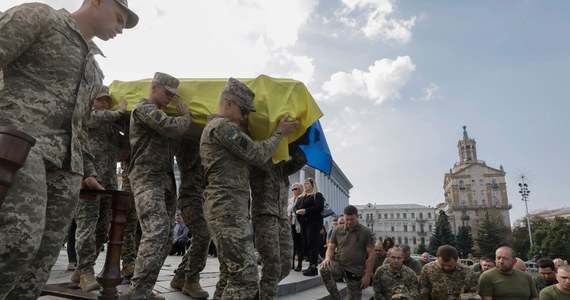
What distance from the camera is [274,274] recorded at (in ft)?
11.8

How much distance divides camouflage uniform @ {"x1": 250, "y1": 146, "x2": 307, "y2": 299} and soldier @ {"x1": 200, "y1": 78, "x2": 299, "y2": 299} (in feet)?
1.54

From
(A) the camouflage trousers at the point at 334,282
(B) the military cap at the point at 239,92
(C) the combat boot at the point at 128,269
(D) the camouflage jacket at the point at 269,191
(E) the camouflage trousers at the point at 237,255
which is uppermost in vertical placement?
(B) the military cap at the point at 239,92

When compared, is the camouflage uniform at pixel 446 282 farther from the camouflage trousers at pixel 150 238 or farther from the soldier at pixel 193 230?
the camouflage trousers at pixel 150 238

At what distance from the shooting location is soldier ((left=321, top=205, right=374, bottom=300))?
243 inches

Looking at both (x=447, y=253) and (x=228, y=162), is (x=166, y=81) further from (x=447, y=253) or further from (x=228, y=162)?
(x=447, y=253)

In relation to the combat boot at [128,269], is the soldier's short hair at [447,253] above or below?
above

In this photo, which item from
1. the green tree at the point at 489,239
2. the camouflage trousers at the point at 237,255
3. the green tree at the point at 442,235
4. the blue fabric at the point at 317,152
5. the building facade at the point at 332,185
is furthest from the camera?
the green tree at the point at 442,235

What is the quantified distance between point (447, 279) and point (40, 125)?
5788 mm

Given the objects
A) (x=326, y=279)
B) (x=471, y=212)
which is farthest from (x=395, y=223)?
(x=326, y=279)

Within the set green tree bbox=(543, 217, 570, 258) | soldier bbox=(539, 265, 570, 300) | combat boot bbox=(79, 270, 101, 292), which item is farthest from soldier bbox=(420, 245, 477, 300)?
green tree bbox=(543, 217, 570, 258)

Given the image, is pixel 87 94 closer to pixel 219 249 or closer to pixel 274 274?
pixel 219 249

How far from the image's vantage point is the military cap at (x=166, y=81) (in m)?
3.72

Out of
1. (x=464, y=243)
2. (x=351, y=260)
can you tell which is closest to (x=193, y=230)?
(x=351, y=260)

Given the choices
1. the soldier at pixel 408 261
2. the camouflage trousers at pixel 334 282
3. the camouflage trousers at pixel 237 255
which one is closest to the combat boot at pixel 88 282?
the camouflage trousers at pixel 237 255
